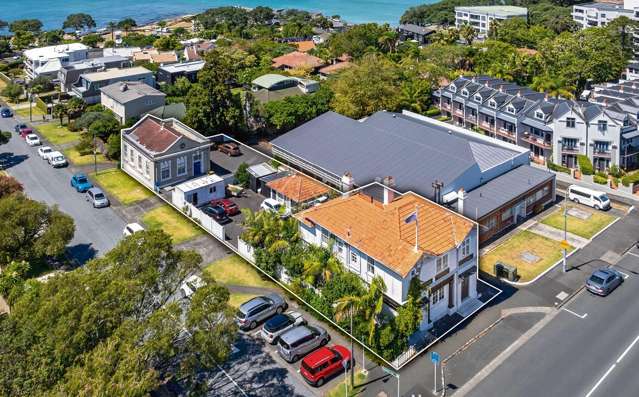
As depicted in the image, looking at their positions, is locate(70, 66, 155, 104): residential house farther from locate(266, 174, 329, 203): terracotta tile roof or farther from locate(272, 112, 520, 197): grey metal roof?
locate(266, 174, 329, 203): terracotta tile roof

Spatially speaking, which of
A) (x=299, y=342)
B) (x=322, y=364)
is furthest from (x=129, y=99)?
(x=322, y=364)

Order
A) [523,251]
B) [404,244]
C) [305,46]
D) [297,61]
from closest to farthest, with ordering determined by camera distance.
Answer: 1. [404,244]
2. [523,251]
3. [297,61]
4. [305,46]

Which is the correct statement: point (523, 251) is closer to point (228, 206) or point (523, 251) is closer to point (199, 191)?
point (228, 206)

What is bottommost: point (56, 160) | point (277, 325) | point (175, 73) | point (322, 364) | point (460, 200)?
point (322, 364)

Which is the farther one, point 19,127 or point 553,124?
point 19,127

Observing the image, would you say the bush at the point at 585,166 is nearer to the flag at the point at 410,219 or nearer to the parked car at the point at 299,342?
the flag at the point at 410,219

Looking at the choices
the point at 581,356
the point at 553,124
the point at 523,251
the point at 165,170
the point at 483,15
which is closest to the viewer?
the point at 581,356

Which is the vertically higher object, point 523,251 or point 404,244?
point 404,244
